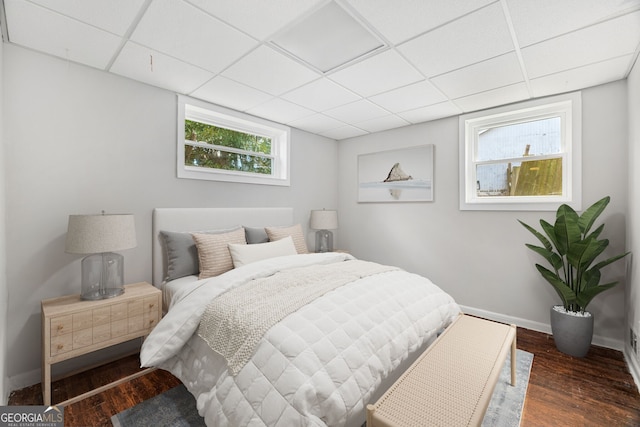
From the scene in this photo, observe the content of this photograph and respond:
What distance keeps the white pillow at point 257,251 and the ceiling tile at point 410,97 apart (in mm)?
1784

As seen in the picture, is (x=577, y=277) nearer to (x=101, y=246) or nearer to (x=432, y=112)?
(x=432, y=112)

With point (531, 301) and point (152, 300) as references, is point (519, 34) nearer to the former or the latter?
point (531, 301)

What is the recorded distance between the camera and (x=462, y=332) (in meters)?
1.95

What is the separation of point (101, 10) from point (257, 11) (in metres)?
0.90

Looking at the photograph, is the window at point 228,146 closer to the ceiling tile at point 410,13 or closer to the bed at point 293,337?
the bed at point 293,337

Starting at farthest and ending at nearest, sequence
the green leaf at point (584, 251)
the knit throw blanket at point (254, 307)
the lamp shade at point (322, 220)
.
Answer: the lamp shade at point (322, 220), the green leaf at point (584, 251), the knit throw blanket at point (254, 307)

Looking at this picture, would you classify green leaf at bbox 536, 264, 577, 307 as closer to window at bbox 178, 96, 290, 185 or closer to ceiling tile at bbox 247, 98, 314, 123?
ceiling tile at bbox 247, 98, 314, 123

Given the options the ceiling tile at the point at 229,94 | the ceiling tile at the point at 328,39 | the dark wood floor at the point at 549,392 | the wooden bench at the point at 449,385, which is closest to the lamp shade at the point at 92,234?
the dark wood floor at the point at 549,392

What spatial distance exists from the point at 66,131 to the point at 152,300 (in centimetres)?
147

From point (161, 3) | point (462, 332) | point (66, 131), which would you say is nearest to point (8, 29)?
point (66, 131)

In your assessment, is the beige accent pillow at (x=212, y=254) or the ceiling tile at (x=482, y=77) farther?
the beige accent pillow at (x=212, y=254)

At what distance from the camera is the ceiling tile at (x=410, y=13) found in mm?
1614

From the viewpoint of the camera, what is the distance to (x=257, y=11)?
1680 mm

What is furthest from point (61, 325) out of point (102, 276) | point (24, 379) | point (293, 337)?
point (293, 337)
